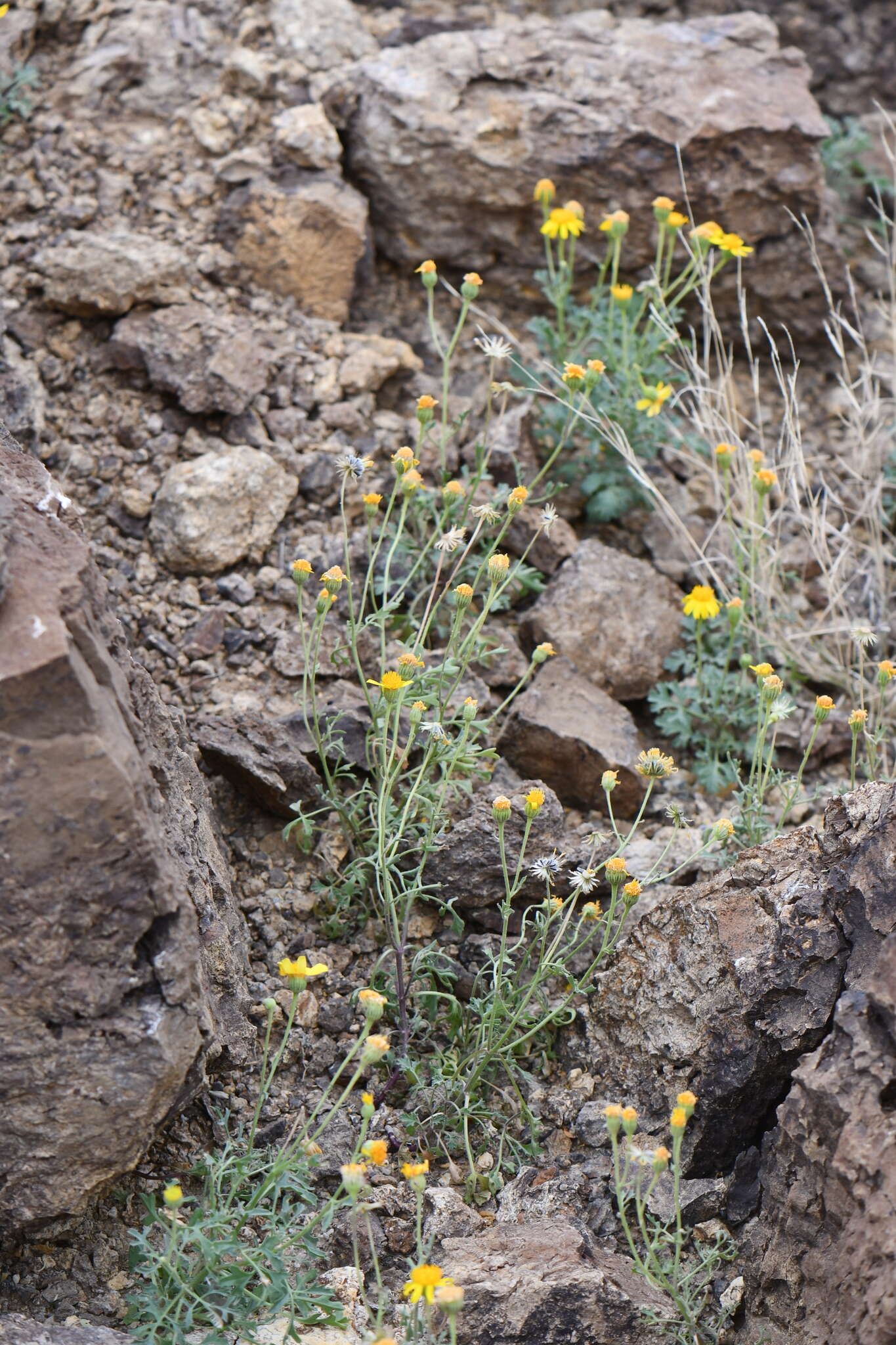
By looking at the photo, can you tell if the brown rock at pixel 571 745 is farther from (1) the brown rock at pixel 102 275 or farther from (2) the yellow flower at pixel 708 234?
(1) the brown rock at pixel 102 275

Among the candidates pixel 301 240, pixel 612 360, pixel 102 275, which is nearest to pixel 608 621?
pixel 612 360

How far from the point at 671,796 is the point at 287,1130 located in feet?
5.29

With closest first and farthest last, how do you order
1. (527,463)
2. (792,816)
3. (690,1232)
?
(690,1232) → (792,816) → (527,463)

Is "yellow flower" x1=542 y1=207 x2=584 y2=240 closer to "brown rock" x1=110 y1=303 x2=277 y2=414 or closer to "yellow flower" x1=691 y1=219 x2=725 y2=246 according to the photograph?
"yellow flower" x1=691 y1=219 x2=725 y2=246

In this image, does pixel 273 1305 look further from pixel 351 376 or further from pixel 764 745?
pixel 351 376

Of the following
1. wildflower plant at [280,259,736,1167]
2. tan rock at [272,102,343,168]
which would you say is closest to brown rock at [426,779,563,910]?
wildflower plant at [280,259,736,1167]

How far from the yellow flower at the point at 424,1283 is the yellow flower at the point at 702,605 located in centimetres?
221

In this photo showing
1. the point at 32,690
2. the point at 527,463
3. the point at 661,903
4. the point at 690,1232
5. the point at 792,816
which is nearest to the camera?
the point at 32,690

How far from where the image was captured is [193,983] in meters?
2.49

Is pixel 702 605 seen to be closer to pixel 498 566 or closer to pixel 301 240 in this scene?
pixel 498 566

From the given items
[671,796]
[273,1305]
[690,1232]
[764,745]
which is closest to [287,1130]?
[273,1305]

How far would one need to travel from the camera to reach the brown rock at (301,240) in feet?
Answer: 14.9

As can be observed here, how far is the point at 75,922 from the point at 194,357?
2349mm

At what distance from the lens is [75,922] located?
2387 millimetres
